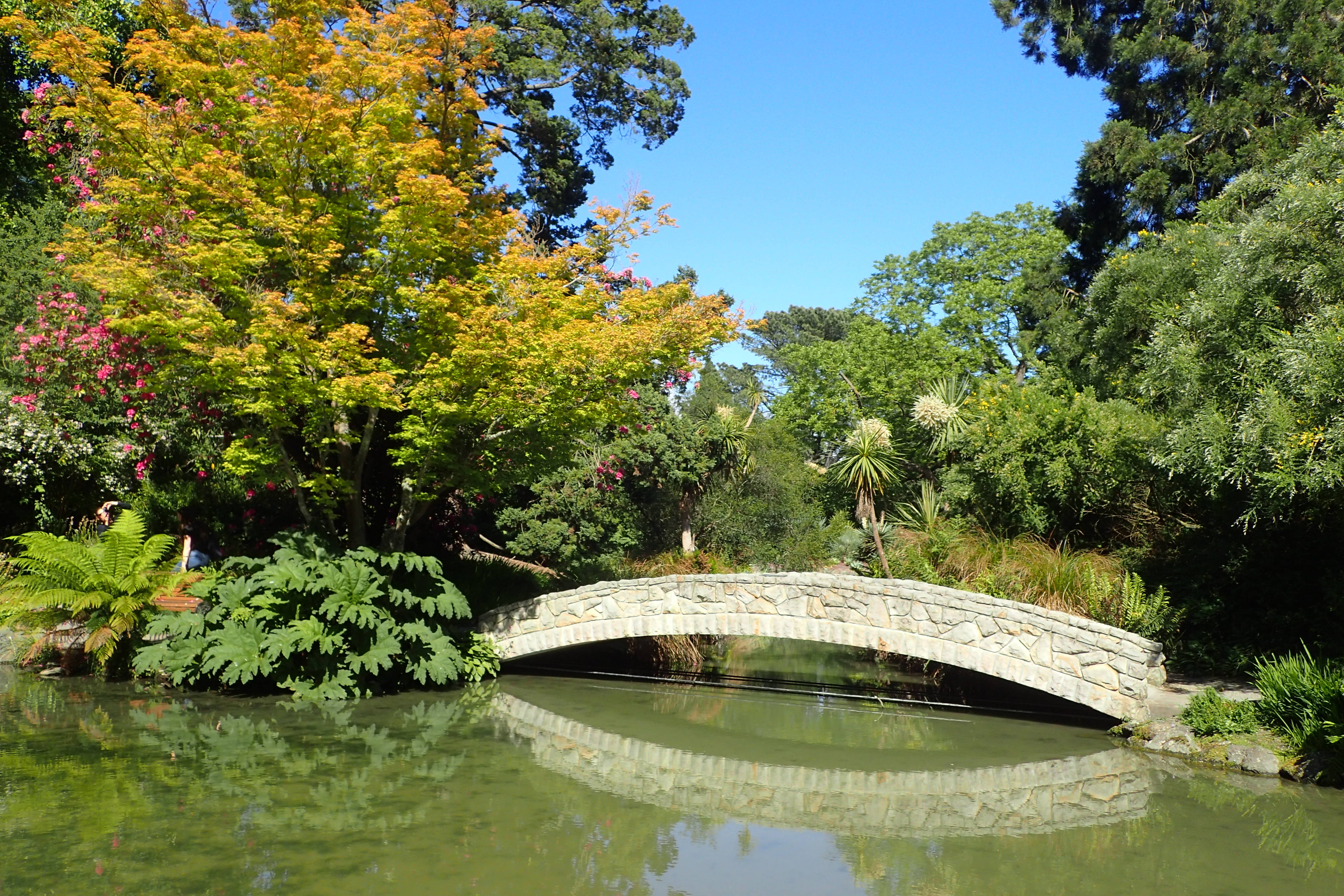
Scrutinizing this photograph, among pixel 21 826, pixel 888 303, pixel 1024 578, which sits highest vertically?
pixel 888 303

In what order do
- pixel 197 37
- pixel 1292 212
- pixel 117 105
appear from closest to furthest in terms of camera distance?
pixel 1292 212 < pixel 117 105 < pixel 197 37

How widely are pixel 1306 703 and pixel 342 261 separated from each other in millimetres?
12379

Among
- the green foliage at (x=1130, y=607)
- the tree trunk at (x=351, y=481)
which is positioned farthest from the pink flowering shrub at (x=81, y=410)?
the green foliage at (x=1130, y=607)

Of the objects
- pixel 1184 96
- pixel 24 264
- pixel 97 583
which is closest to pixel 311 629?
pixel 97 583

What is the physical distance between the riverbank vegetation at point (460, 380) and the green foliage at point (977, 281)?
38.1ft

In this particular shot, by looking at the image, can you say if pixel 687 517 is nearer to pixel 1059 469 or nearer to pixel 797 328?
pixel 1059 469

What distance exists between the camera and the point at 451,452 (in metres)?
13.7

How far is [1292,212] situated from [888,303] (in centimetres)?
2456

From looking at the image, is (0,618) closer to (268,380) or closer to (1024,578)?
(268,380)

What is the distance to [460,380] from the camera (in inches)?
491

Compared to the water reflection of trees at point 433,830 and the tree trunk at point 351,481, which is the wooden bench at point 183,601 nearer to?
the tree trunk at point 351,481

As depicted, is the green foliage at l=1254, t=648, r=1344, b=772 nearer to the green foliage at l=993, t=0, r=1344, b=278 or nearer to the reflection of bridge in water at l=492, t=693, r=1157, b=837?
the reflection of bridge in water at l=492, t=693, r=1157, b=837

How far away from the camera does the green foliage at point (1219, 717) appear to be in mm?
9906

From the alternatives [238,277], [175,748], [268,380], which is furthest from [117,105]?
[175,748]
